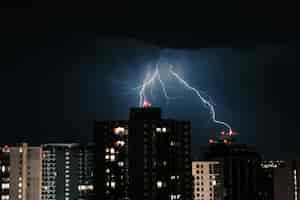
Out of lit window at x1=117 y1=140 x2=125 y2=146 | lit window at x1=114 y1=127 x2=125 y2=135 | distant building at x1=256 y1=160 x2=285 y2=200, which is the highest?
lit window at x1=114 y1=127 x2=125 y2=135

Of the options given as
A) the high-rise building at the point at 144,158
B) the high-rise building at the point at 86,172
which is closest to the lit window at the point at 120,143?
the high-rise building at the point at 144,158

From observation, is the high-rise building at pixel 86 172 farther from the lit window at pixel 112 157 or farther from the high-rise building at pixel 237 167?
the high-rise building at pixel 237 167

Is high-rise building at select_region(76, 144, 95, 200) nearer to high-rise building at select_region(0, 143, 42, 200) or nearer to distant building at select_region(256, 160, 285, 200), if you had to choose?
high-rise building at select_region(0, 143, 42, 200)

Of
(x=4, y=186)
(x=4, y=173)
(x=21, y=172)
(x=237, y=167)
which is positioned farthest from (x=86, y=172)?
(x=237, y=167)

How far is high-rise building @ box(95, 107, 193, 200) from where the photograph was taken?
13211mm

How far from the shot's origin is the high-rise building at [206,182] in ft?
54.0

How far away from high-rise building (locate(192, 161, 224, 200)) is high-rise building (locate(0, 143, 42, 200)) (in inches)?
151

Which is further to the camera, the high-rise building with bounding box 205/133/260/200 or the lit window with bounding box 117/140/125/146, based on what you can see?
the high-rise building with bounding box 205/133/260/200

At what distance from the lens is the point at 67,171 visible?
16297 millimetres

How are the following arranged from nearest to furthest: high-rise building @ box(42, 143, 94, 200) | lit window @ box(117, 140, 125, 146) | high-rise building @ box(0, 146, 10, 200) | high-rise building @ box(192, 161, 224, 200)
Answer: high-rise building @ box(0, 146, 10, 200)
lit window @ box(117, 140, 125, 146)
high-rise building @ box(42, 143, 94, 200)
high-rise building @ box(192, 161, 224, 200)

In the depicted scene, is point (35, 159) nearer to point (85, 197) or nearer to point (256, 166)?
point (85, 197)

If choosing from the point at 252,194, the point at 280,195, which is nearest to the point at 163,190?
the point at 280,195

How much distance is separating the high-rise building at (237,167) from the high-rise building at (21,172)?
4385 millimetres

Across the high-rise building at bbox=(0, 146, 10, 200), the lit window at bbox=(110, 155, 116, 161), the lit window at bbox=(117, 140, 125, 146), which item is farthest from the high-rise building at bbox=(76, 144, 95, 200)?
the high-rise building at bbox=(0, 146, 10, 200)
